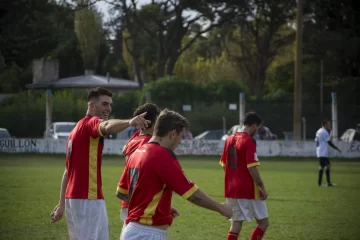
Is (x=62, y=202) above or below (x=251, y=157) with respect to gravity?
below

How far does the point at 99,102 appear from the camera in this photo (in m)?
6.66

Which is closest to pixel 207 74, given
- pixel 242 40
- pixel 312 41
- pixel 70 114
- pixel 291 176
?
pixel 242 40

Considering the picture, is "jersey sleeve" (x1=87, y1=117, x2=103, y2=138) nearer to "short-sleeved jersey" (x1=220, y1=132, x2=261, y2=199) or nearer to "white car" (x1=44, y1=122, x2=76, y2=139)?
"short-sleeved jersey" (x1=220, y1=132, x2=261, y2=199)

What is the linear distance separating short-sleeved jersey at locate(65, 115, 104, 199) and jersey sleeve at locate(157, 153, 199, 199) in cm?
155

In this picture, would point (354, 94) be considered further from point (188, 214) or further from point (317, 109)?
point (188, 214)

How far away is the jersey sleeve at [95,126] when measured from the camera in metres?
6.22

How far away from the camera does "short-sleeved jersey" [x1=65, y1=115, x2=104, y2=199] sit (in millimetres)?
6621

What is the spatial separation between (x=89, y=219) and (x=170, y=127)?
1.84m

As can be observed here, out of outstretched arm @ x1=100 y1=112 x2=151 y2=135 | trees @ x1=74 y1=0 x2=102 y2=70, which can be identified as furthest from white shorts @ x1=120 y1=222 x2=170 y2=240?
trees @ x1=74 y1=0 x2=102 y2=70

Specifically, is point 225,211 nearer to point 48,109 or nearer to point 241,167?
point 241,167

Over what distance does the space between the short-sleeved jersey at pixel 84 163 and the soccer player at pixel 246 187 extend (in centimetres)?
288

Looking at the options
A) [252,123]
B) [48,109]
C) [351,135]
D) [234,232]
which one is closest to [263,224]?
[234,232]

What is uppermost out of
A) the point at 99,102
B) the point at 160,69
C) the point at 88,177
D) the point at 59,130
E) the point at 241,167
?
the point at 160,69

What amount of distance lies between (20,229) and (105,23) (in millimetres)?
64383
